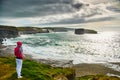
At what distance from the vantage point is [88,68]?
184 ft

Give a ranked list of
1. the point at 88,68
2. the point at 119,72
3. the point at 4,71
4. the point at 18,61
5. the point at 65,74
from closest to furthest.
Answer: the point at 18,61, the point at 4,71, the point at 65,74, the point at 119,72, the point at 88,68

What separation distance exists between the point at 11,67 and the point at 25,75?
10.3 ft

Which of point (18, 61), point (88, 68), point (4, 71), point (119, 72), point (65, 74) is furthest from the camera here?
point (88, 68)

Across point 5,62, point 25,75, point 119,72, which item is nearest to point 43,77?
point 25,75

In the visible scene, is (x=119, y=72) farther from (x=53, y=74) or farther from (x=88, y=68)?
(x=53, y=74)

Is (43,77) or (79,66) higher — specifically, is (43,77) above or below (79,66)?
above

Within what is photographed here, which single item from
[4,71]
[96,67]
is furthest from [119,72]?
[4,71]

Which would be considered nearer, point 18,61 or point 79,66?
point 18,61

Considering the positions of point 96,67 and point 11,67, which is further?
point 96,67

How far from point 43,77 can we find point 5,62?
20.4ft

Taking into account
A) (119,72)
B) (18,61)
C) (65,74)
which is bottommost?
(119,72)

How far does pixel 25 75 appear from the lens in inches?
747

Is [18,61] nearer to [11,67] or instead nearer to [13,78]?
[13,78]

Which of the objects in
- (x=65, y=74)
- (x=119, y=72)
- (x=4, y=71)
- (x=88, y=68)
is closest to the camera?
(x=4, y=71)
